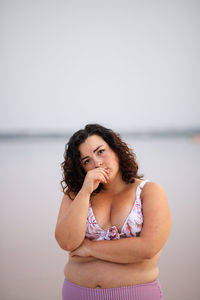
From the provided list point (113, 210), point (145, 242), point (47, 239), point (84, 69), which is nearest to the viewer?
point (145, 242)

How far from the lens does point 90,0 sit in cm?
930

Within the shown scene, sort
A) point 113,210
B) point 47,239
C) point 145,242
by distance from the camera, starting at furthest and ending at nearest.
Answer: point 47,239 < point 113,210 < point 145,242

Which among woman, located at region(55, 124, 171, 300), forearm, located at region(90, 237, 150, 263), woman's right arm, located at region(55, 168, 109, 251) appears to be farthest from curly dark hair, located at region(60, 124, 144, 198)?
forearm, located at region(90, 237, 150, 263)

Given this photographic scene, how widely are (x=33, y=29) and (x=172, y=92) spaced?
4467mm

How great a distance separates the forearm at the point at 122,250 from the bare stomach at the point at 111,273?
0.05 metres

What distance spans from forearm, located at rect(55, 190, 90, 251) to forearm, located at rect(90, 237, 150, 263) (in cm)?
8

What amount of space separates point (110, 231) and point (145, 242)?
141 millimetres

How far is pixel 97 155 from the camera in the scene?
1.41 meters

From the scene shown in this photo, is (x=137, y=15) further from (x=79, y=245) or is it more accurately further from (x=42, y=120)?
(x=79, y=245)

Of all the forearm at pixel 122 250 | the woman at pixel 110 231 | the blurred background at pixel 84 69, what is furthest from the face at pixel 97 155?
the blurred background at pixel 84 69

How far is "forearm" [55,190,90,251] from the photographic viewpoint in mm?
1290

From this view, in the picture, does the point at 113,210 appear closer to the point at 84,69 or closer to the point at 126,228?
the point at 126,228

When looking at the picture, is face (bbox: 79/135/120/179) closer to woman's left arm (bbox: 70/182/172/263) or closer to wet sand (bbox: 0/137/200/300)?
woman's left arm (bbox: 70/182/172/263)

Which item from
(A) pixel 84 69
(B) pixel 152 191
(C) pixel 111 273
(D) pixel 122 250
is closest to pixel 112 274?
(C) pixel 111 273
